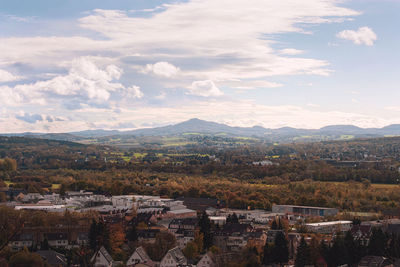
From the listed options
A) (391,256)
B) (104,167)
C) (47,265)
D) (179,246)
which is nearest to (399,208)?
(391,256)

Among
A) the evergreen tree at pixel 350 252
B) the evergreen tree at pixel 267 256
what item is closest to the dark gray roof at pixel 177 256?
the evergreen tree at pixel 267 256

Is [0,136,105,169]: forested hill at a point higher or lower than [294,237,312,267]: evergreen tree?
higher

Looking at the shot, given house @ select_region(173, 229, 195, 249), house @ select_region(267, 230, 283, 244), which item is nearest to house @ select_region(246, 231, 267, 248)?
house @ select_region(267, 230, 283, 244)

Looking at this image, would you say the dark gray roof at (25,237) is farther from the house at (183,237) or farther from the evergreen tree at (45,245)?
the house at (183,237)

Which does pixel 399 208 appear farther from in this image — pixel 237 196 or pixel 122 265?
pixel 122 265

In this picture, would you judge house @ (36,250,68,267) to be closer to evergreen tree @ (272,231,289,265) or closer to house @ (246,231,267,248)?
house @ (246,231,267,248)

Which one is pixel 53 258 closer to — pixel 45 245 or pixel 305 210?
pixel 45 245

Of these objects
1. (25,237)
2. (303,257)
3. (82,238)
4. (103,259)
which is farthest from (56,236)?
(303,257)
